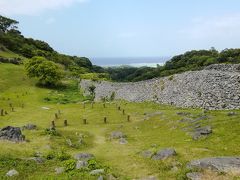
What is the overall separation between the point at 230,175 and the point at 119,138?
15828mm

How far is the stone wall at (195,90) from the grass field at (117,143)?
3528 mm

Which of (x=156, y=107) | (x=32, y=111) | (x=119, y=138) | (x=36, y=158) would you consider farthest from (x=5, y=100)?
(x=36, y=158)

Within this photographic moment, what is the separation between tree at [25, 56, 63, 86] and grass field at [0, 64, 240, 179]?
32294 mm

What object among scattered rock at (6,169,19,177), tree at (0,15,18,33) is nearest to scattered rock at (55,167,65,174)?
scattered rock at (6,169,19,177)

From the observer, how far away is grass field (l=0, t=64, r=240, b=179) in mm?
22094

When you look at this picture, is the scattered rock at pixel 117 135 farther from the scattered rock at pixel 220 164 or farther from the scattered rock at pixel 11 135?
the scattered rock at pixel 220 164

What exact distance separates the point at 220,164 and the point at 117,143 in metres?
12.8

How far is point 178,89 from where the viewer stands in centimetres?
5466

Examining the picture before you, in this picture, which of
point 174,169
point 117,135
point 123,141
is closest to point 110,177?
point 174,169

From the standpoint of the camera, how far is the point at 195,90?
49.8 metres

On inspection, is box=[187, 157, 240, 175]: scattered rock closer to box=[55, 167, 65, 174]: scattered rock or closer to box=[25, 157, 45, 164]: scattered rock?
box=[55, 167, 65, 174]: scattered rock

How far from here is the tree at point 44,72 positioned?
88.5 metres

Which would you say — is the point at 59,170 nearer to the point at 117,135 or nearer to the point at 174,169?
the point at 174,169

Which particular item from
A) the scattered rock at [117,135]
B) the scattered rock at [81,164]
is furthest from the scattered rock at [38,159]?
the scattered rock at [117,135]
